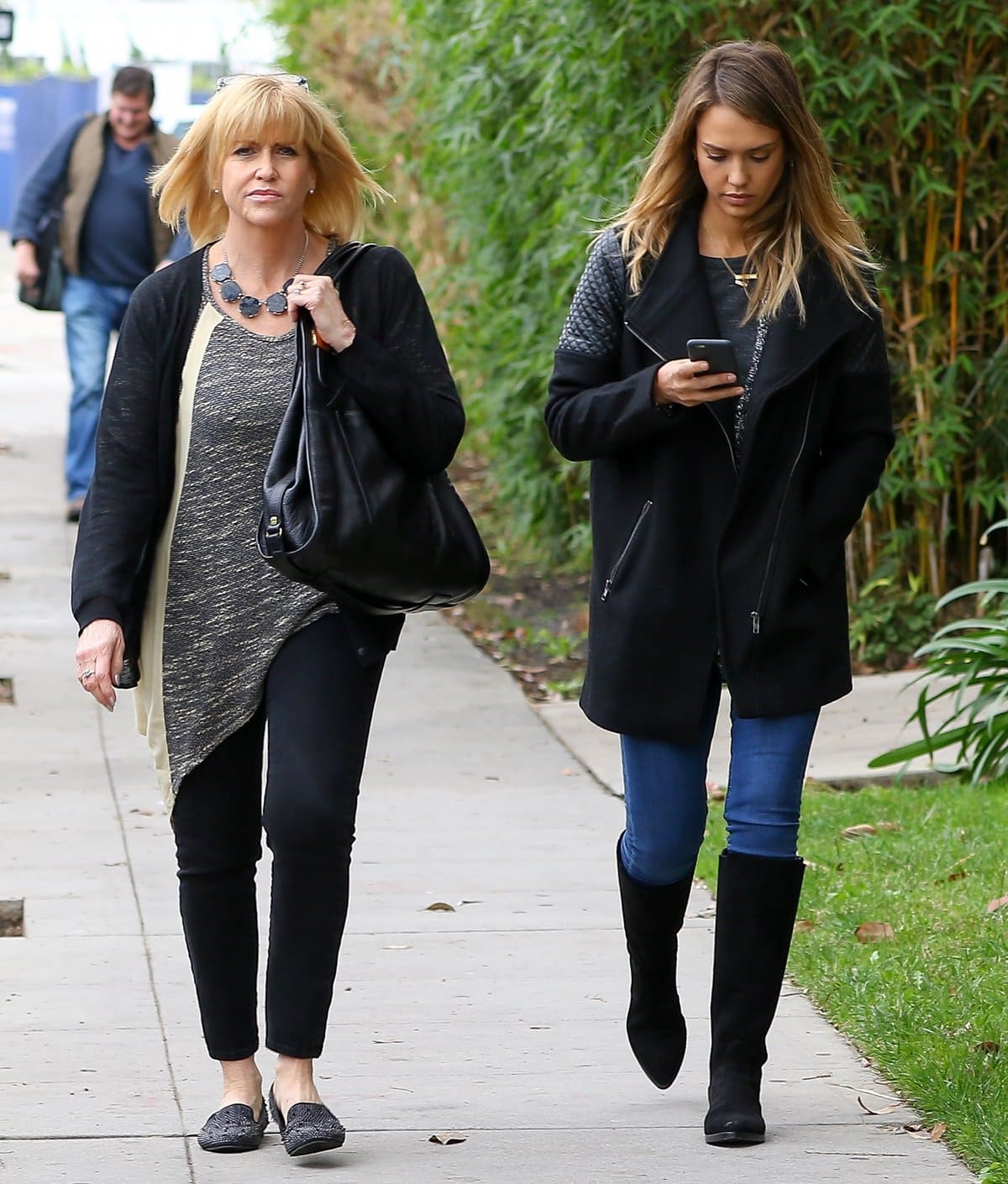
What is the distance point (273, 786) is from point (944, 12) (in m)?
4.80

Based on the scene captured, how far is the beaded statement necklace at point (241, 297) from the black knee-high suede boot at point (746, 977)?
1.21 meters

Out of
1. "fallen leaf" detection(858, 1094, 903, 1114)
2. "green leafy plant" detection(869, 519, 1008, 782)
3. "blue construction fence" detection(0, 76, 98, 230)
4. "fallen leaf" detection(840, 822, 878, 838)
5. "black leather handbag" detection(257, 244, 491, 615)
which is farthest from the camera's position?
"blue construction fence" detection(0, 76, 98, 230)

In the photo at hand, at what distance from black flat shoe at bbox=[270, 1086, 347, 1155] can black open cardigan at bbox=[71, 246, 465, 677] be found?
2.46 ft

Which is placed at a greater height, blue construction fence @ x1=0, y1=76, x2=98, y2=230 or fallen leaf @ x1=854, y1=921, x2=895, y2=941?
fallen leaf @ x1=854, y1=921, x2=895, y2=941

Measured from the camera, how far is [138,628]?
374cm

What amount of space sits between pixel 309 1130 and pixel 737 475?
1.30m

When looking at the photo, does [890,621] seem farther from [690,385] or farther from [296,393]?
[296,393]

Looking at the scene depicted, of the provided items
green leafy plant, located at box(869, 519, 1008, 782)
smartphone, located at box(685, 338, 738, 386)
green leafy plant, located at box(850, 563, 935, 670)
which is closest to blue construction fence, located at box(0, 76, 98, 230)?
green leafy plant, located at box(850, 563, 935, 670)

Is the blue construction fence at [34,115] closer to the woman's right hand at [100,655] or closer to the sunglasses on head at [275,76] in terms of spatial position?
the sunglasses on head at [275,76]

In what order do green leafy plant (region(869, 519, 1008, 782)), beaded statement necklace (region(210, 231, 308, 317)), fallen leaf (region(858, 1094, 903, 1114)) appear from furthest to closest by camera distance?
green leafy plant (region(869, 519, 1008, 782)), fallen leaf (region(858, 1094, 903, 1114)), beaded statement necklace (region(210, 231, 308, 317))

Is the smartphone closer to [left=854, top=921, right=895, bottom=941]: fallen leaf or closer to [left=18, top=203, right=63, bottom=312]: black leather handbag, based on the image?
[left=854, top=921, right=895, bottom=941]: fallen leaf

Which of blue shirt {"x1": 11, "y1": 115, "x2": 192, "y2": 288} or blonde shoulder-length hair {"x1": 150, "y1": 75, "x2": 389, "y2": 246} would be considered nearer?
blonde shoulder-length hair {"x1": 150, "y1": 75, "x2": 389, "y2": 246}

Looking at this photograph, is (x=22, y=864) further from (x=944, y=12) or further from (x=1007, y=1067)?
(x=944, y=12)

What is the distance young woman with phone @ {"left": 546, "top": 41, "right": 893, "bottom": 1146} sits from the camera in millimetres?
3715
